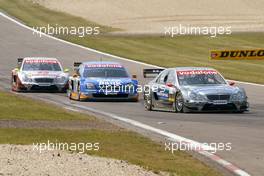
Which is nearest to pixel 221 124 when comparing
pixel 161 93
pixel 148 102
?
pixel 161 93

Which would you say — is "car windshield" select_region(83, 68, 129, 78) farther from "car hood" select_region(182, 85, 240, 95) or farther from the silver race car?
"car hood" select_region(182, 85, 240, 95)

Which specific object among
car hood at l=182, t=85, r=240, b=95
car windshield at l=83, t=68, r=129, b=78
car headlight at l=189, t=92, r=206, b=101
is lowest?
car headlight at l=189, t=92, r=206, b=101

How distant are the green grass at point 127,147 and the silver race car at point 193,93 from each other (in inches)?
215

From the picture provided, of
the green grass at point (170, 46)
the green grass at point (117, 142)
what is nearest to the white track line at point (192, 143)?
the green grass at point (117, 142)

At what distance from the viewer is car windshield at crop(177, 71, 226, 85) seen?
23641 mm

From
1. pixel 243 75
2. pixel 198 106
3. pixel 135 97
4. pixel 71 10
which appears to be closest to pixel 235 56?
pixel 198 106

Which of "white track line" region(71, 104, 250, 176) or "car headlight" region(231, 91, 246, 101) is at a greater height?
"car headlight" region(231, 91, 246, 101)

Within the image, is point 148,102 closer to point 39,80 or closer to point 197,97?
point 197,97

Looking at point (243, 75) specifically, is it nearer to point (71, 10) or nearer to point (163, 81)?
point (163, 81)

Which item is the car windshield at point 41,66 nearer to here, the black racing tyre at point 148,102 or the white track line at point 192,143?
the black racing tyre at point 148,102

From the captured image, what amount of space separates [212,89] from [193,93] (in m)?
0.51

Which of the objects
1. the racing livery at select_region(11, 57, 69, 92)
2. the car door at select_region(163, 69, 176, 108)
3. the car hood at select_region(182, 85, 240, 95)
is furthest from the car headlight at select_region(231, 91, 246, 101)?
the racing livery at select_region(11, 57, 69, 92)

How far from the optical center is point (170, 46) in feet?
173

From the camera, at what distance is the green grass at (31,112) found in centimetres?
2043
